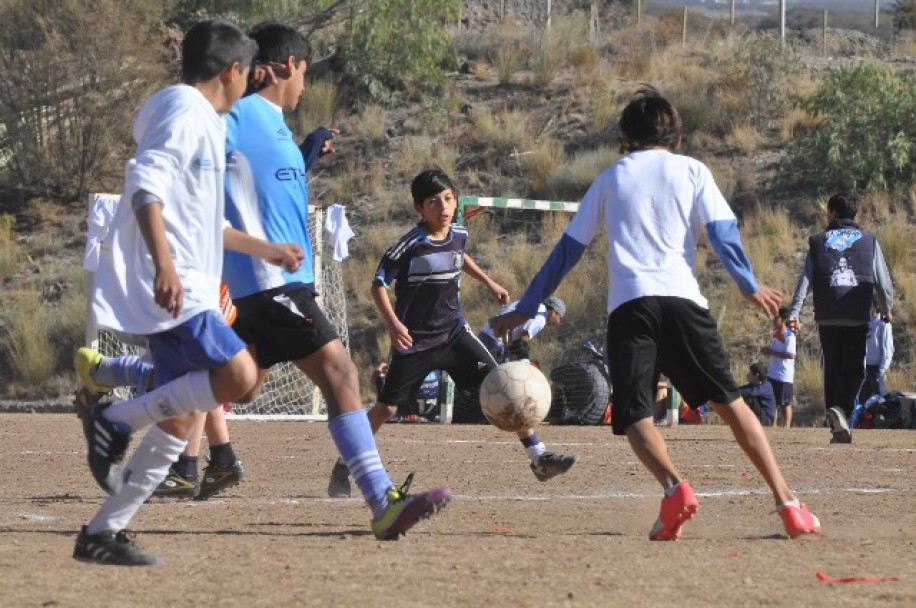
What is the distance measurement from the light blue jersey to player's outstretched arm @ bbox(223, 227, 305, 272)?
575 millimetres

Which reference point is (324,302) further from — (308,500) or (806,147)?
(308,500)

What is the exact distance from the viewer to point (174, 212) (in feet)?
18.6

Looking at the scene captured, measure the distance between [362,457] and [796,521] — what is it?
1.74m

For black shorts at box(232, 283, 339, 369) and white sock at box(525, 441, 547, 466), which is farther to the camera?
white sock at box(525, 441, 547, 466)

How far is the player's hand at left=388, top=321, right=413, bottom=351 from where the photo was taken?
9.16m

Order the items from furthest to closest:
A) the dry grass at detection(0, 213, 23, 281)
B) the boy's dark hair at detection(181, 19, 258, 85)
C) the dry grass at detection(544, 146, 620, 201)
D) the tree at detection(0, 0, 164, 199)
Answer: the tree at detection(0, 0, 164, 199) < the dry grass at detection(544, 146, 620, 201) < the dry grass at detection(0, 213, 23, 281) < the boy's dark hair at detection(181, 19, 258, 85)

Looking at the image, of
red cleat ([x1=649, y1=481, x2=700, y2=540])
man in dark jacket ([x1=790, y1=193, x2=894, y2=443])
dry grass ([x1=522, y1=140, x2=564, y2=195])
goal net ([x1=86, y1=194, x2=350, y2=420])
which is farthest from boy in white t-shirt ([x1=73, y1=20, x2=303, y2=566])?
dry grass ([x1=522, y1=140, x2=564, y2=195])

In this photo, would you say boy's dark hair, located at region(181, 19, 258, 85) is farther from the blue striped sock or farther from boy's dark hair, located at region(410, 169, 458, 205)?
boy's dark hair, located at region(410, 169, 458, 205)

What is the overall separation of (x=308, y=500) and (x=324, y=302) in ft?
46.5

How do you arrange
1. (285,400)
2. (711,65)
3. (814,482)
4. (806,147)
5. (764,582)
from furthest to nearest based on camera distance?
(711,65), (806,147), (285,400), (814,482), (764,582)

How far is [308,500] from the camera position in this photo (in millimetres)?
8469

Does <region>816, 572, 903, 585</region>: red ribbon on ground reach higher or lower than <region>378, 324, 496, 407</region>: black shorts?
higher

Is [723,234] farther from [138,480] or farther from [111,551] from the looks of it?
[111,551]

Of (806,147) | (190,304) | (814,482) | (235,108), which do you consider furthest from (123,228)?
(806,147)
